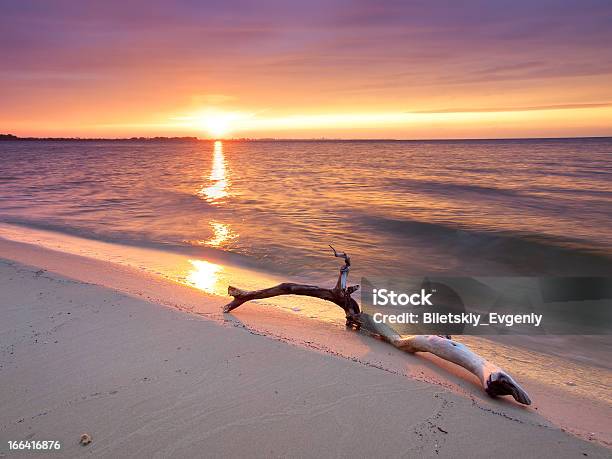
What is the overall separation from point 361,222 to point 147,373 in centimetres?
1339

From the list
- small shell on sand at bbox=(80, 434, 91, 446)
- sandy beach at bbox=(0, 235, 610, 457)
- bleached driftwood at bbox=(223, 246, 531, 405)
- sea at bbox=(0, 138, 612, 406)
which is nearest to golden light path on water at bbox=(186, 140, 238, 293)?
sea at bbox=(0, 138, 612, 406)

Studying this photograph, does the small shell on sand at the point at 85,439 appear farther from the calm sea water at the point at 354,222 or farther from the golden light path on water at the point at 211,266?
the calm sea water at the point at 354,222

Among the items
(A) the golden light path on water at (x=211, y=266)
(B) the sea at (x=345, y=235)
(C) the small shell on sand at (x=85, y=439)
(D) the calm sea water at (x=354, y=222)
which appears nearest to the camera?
(C) the small shell on sand at (x=85, y=439)

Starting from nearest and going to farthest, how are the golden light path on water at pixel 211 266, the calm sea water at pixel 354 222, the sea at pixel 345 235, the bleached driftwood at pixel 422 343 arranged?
1. the bleached driftwood at pixel 422 343
2. the sea at pixel 345 235
3. the golden light path on water at pixel 211 266
4. the calm sea water at pixel 354 222

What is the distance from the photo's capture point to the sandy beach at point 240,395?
293 centimetres

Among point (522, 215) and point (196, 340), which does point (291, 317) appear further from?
point (522, 215)

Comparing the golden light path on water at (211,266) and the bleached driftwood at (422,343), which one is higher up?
the bleached driftwood at (422,343)

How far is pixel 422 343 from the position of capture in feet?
Result: 14.6

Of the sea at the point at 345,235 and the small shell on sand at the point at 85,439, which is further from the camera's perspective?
the sea at the point at 345,235

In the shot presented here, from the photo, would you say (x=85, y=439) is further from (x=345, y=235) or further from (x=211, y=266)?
(x=345, y=235)

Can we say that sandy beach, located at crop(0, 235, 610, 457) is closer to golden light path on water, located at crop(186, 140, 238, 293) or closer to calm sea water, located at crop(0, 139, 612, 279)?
golden light path on water, located at crop(186, 140, 238, 293)

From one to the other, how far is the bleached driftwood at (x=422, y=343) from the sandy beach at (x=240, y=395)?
0.14m

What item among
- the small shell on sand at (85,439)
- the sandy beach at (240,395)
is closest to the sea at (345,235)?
the sandy beach at (240,395)

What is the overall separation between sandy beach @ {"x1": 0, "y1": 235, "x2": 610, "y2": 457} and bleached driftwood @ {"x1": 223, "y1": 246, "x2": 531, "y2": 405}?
0.14m
